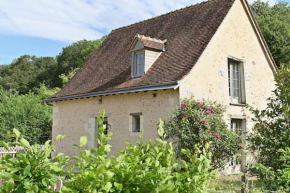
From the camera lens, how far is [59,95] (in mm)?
13734

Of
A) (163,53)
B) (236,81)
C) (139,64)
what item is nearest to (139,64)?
(139,64)

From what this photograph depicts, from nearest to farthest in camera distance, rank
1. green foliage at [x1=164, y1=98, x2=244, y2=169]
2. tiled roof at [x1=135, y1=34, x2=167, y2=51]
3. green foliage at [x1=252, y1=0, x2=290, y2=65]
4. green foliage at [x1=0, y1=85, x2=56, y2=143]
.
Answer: green foliage at [x1=164, y1=98, x2=244, y2=169] < tiled roof at [x1=135, y1=34, x2=167, y2=51] < green foliage at [x1=0, y1=85, x2=56, y2=143] < green foliage at [x1=252, y1=0, x2=290, y2=65]

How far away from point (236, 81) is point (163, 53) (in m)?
3.04

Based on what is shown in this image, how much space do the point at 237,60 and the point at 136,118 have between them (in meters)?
4.35

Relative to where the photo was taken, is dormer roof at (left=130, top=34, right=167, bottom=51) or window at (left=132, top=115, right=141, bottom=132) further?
dormer roof at (left=130, top=34, right=167, bottom=51)

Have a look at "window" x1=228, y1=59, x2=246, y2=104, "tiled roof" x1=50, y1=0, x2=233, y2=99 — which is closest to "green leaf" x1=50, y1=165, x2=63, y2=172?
"tiled roof" x1=50, y1=0, x2=233, y2=99

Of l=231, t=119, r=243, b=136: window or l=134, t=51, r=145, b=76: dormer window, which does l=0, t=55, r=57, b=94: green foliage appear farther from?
l=231, t=119, r=243, b=136: window

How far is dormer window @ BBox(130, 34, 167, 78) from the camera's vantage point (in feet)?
37.2

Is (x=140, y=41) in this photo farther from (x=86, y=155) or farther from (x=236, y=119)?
(x=86, y=155)

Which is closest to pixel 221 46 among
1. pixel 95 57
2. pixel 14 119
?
pixel 95 57

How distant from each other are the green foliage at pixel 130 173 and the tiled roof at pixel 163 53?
7631mm

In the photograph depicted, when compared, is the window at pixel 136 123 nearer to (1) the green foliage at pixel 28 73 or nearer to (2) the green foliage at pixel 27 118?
(2) the green foliage at pixel 27 118

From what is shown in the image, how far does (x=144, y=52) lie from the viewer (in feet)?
37.2

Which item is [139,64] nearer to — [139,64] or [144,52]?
[139,64]
